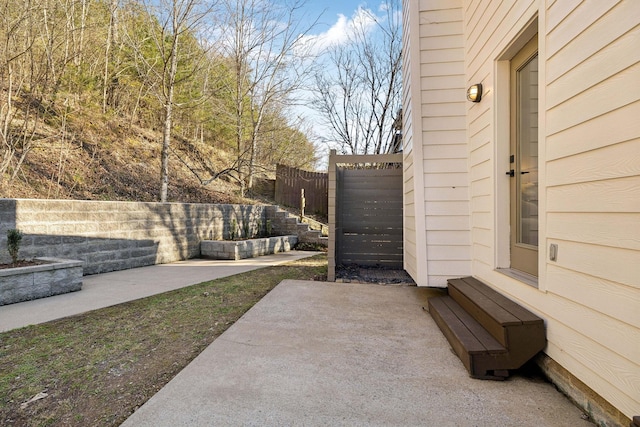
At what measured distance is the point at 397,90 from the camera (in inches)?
356

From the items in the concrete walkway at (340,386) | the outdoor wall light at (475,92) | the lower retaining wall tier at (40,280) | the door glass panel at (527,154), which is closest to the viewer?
the concrete walkway at (340,386)

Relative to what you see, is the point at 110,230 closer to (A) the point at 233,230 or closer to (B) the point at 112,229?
(B) the point at 112,229

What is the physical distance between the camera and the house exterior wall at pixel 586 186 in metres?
1.29

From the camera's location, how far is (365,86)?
9.62 meters

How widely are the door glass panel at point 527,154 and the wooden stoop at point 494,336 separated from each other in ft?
1.77

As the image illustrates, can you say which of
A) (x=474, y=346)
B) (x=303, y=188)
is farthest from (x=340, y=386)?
(x=303, y=188)

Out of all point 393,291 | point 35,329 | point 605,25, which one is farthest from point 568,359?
point 35,329

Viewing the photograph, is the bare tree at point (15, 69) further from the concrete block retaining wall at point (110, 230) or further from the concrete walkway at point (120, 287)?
the concrete walkway at point (120, 287)

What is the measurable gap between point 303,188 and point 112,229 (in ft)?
21.9

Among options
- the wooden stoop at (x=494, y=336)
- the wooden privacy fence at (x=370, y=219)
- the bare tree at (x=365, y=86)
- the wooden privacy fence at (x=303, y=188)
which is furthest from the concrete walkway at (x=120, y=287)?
the bare tree at (x=365, y=86)

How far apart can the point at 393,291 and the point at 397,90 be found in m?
6.90

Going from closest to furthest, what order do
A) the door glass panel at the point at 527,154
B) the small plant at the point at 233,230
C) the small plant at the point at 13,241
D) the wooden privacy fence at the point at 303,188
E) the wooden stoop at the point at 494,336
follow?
the wooden stoop at the point at 494,336 → the door glass panel at the point at 527,154 → the small plant at the point at 13,241 → the small plant at the point at 233,230 → the wooden privacy fence at the point at 303,188

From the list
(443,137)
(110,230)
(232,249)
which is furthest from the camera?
(232,249)

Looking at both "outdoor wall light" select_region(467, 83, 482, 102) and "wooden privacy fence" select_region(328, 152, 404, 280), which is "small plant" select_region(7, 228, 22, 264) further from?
"outdoor wall light" select_region(467, 83, 482, 102)
